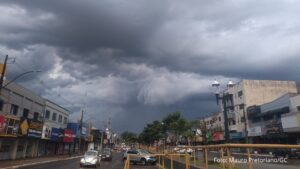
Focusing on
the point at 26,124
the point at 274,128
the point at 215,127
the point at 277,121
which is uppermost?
the point at 215,127

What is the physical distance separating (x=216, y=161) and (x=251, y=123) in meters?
66.9

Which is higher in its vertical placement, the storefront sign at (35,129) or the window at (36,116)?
the window at (36,116)

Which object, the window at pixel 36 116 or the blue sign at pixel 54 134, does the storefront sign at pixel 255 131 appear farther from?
the window at pixel 36 116

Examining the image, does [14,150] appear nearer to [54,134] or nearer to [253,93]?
[54,134]

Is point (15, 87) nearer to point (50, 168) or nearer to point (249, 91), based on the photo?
point (50, 168)

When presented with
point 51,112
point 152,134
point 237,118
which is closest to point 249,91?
point 237,118

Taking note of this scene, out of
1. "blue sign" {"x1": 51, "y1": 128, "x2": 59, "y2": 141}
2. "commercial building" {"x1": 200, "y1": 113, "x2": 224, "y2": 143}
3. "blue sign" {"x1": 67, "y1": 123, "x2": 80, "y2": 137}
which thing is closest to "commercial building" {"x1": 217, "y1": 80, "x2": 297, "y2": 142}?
"commercial building" {"x1": 200, "y1": 113, "x2": 224, "y2": 143}

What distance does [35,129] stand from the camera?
159 ft

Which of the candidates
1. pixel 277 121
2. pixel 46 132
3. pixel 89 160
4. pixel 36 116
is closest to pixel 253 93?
pixel 277 121

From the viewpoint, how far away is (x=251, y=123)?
241 feet

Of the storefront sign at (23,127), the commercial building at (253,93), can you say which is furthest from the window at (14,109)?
the commercial building at (253,93)

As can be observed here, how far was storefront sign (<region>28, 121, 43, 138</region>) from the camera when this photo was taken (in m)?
46.4

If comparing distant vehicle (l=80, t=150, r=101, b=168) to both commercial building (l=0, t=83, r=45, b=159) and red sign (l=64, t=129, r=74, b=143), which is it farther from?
red sign (l=64, t=129, r=74, b=143)

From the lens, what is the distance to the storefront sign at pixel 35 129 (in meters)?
46.4
